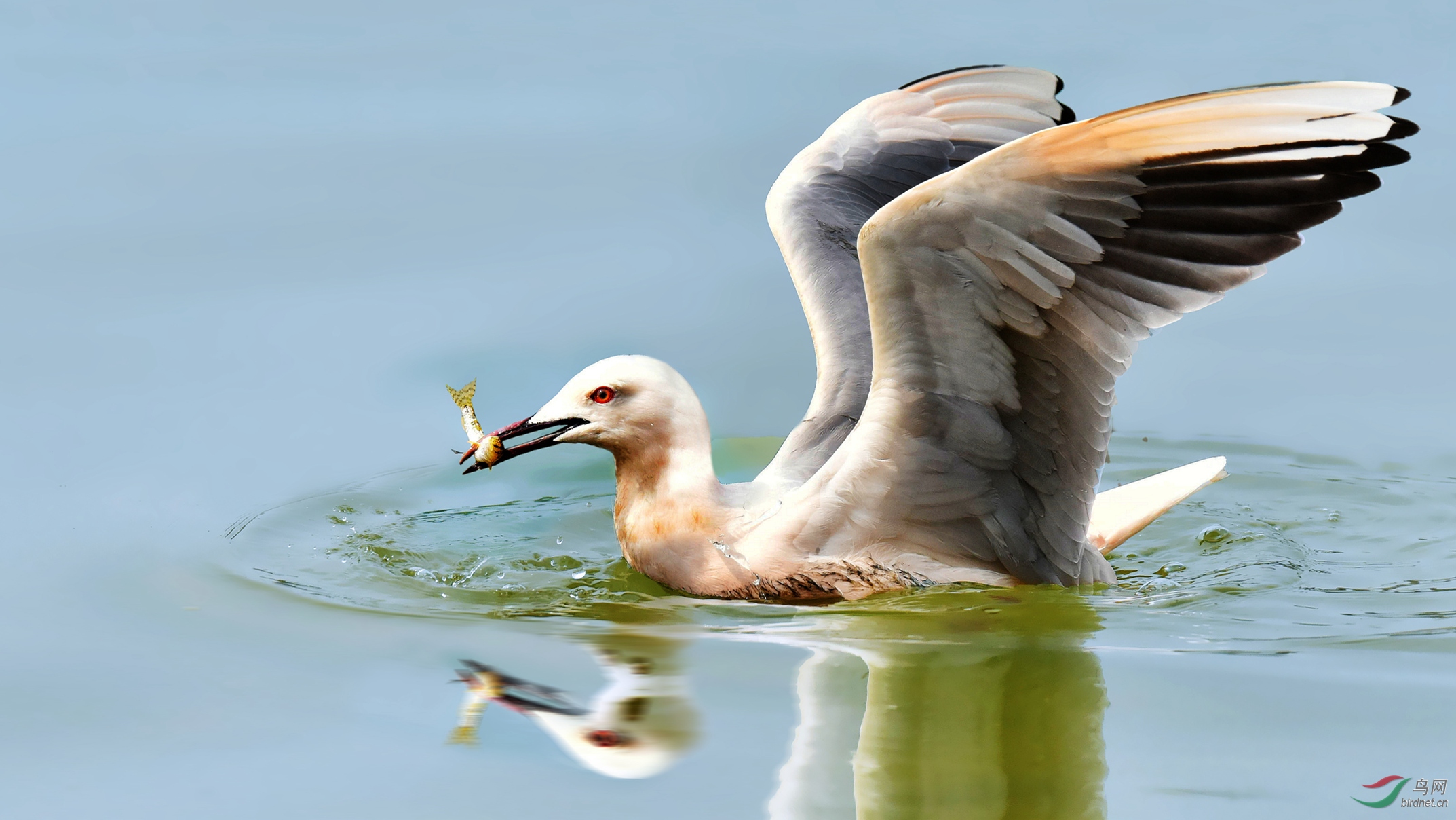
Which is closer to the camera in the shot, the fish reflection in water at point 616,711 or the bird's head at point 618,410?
the fish reflection in water at point 616,711

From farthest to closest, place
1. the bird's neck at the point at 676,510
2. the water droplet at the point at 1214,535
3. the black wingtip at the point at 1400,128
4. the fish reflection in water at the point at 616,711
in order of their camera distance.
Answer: the water droplet at the point at 1214,535 < the bird's neck at the point at 676,510 < the black wingtip at the point at 1400,128 < the fish reflection in water at the point at 616,711

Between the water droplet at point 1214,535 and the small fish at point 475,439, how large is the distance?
316cm

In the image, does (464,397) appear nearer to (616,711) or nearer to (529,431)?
(529,431)

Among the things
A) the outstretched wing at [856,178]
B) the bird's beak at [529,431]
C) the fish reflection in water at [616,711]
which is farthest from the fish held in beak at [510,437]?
the fish reflection in water at [616,711]

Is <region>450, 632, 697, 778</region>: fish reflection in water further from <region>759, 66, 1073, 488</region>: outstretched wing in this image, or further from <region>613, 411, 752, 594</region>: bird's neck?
<region>759, 66, 1073, 488</region>: outstretched wing

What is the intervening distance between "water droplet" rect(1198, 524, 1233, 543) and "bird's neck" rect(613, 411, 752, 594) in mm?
2376

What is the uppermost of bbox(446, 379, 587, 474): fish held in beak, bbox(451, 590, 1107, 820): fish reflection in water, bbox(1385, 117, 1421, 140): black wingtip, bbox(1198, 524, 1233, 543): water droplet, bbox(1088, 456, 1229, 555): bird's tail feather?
bbox(1385, 117, 1421, 140): black wingtip

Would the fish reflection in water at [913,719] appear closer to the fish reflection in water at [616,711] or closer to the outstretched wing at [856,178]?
the fish reflection in water at [616,711]

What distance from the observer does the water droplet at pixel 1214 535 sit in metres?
7.15

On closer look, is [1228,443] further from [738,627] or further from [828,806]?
[828,806]

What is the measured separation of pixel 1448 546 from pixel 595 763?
4.23 meters

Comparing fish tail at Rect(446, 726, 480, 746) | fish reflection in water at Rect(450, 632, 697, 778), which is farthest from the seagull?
fish tail at Rect(446, 726, 480, 746)

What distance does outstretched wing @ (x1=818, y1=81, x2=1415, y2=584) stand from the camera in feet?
16.4

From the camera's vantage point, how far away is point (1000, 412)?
5645 millimetres
